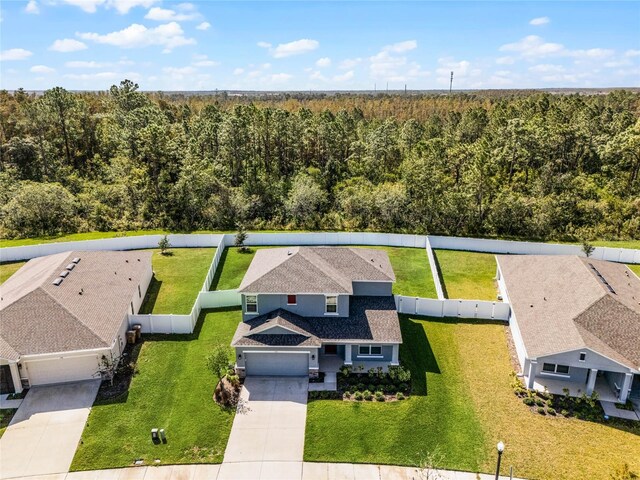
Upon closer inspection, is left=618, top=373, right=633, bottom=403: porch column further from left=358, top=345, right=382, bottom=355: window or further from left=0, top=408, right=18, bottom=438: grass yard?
left=0, top=408, right=18, bottom=438: grass yard

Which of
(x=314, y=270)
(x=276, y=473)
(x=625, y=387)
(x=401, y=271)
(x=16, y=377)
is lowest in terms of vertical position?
(x=276, y=473)

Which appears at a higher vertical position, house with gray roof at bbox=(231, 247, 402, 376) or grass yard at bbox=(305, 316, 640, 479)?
house with gray roof at bbox=(231, 247, 402, 376)

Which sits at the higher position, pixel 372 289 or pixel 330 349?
pixel 372 289

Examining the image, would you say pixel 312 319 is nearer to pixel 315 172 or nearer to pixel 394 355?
pixel 394 355

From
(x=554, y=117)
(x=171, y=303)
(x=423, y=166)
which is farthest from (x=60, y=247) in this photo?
(x=554, y=117)

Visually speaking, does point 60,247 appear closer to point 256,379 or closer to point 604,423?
point 256,379

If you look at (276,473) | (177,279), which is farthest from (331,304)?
(177,279)

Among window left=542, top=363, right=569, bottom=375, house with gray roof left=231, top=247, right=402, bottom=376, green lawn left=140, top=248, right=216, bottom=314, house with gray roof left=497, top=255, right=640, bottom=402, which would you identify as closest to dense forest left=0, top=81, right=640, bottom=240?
green lawn left=140, top=248, right=216, bottom=314
